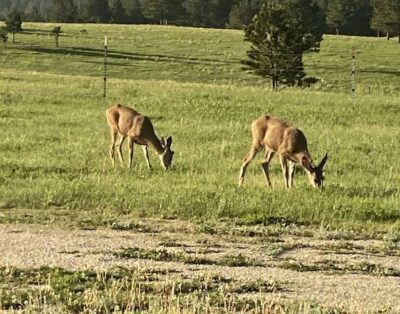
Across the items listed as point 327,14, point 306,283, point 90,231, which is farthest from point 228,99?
point 327,14

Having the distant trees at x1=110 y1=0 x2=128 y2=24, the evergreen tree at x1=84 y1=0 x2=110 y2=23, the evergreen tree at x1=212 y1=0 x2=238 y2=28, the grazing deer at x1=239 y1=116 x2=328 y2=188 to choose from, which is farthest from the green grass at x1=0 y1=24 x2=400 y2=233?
the evergreen tree at x1=84 y1=0 x2=110 y2=23

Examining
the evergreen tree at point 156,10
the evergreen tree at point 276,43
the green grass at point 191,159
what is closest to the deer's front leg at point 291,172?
the green grass at point 191,159

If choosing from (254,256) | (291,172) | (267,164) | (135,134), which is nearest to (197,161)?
(135,134)

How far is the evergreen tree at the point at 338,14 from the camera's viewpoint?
99.0 m

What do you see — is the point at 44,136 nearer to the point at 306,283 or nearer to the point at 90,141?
the point at 90,141

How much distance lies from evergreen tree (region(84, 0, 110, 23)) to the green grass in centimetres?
8046

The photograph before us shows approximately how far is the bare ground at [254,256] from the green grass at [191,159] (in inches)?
36.4

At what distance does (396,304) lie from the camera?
7836 mm

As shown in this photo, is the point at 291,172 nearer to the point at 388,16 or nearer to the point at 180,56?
the point at 180,56

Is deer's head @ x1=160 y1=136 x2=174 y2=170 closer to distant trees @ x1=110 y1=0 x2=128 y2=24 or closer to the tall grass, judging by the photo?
the tall grass

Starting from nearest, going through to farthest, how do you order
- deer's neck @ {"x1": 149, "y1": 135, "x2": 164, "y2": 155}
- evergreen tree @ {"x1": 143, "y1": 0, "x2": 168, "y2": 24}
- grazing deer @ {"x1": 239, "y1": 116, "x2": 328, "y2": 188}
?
grazing deer @ {"x1": 239, "y1": 116, "x2": 328, "y2": 188}
deer's neck @ {"x1": 149, "y1": 135, "x2": 164, "y2": 155}
evergreen tree @ {"x1": 143, "y1": 0, "x2": 168, "y2": 24}

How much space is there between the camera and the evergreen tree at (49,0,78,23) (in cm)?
12281

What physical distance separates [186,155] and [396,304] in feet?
36.6

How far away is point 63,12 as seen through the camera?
12619cm
